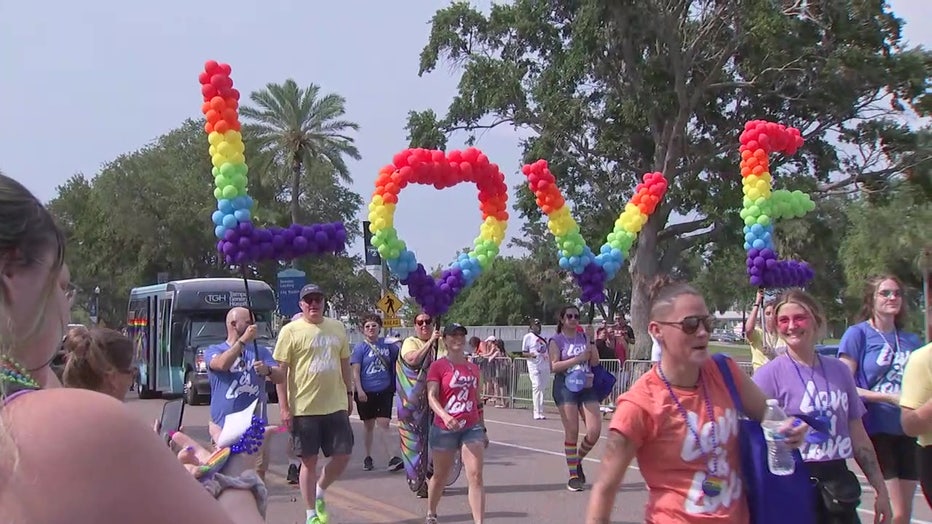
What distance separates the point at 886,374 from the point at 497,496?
443 cm

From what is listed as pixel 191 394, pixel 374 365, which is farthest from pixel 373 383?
pixel 191 394

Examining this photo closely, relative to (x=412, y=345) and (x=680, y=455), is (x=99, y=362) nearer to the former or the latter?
(x=680, y=455)

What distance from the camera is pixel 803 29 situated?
24406 mm

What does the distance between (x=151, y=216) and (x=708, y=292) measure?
3889 centimetres

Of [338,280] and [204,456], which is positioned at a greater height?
[338,280]

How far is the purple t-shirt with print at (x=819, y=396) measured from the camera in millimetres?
4176

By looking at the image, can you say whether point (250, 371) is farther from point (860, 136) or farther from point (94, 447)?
point (860, 136)

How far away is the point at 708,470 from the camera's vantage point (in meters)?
3.59

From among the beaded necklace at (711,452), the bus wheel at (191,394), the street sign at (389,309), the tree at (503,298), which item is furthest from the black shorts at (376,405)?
the tree at (503,298)

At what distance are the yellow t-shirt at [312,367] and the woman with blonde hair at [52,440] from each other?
6328 mm

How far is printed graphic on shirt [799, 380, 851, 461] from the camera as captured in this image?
13.6 ft

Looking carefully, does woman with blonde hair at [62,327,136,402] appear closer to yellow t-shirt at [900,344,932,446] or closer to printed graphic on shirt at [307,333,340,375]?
yellow t-shirt at [900,344,932,446]

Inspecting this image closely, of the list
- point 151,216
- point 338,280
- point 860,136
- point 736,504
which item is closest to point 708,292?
point 338,280

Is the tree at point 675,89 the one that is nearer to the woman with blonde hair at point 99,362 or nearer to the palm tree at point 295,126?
the palm tree at point 295,126
